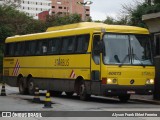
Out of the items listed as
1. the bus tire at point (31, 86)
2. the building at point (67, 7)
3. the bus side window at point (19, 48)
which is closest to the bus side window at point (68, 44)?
the bus tire at point (31, 86)

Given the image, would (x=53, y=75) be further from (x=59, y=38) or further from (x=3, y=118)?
(x=3, y=118)

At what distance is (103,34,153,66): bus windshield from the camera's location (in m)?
20.1

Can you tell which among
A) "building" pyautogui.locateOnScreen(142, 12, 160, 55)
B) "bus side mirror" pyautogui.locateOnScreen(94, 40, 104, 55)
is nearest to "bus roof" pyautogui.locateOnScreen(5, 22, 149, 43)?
"bus side mirror" pyautogui.locateOnScreen(94, 40, 104, 55)

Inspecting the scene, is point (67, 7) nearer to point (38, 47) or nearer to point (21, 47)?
point (21, 47)

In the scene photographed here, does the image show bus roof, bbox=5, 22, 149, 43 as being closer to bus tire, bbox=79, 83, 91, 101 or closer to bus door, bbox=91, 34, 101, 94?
bus door, bbox=91, 34, 101, 94

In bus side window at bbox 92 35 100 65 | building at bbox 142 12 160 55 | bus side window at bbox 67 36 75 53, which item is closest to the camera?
bus side window at bbox 92 35 100 65

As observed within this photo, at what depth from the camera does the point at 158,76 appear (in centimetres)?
2184

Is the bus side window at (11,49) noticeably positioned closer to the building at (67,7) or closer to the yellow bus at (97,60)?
the yellow bus at (97,60)

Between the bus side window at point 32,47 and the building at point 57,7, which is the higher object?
A: the building at point 57,7

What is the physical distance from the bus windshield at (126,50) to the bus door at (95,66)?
1.44 feet

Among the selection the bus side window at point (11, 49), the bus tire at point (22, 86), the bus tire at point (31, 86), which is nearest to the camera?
the bus tire at point (31, 86)

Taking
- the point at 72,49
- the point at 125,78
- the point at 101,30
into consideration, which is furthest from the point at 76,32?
the point at 125,78

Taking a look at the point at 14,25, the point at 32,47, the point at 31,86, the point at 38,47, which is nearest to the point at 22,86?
the point at 31,86

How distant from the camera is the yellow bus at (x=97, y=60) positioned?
65.6 feet
